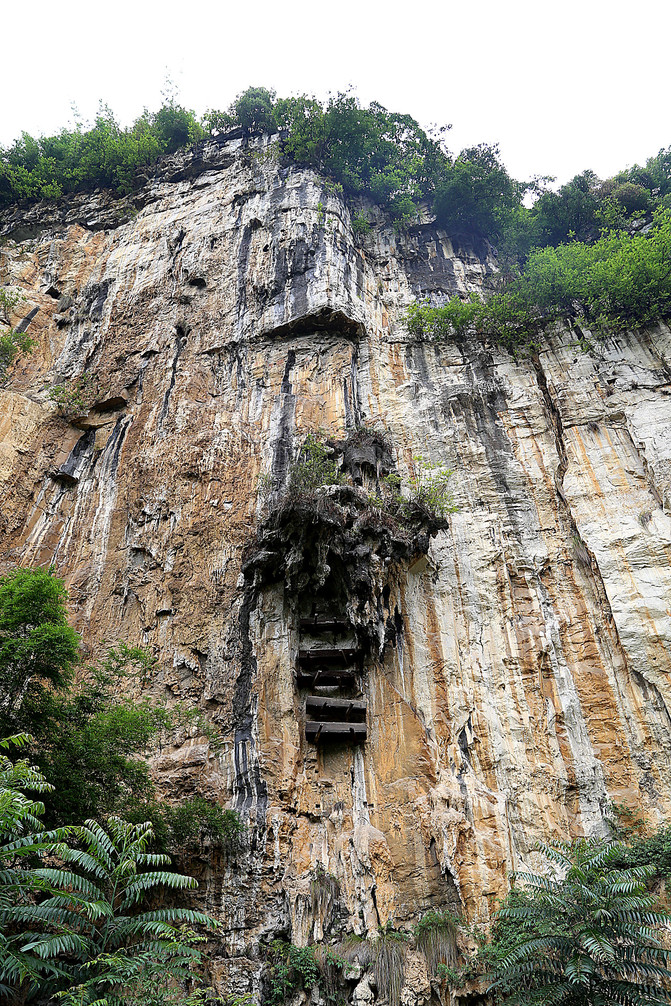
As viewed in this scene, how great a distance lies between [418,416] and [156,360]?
23.6 ft

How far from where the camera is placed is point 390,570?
13406 mm

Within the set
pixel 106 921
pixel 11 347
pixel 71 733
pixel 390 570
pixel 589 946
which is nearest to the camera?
pixel 589 946

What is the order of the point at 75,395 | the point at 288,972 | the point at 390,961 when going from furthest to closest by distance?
the point at 75,395 < the point at 390,961 < the point at 288,972

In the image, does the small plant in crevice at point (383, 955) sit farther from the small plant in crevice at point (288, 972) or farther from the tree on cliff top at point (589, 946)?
the tree on cliff top at point (589, 946)

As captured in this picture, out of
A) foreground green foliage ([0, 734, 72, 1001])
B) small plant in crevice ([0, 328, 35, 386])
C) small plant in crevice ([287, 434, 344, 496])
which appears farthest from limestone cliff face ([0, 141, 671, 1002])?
foreground green foliage ([0, 734, 72, 1001])

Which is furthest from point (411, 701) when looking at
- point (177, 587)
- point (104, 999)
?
point (104, 999)

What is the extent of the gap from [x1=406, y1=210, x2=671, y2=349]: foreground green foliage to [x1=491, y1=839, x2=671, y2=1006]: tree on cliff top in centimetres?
1221

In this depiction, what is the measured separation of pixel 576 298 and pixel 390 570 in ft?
30.5

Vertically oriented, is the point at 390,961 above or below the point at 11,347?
below

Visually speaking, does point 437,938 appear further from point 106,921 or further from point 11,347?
point 11,347

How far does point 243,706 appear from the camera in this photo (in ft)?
41.0

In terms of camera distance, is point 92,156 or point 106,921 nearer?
point 106,921

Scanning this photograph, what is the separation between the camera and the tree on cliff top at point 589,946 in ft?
26.5

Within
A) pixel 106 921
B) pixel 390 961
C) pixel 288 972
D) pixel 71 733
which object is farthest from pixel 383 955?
pixel 71 733
